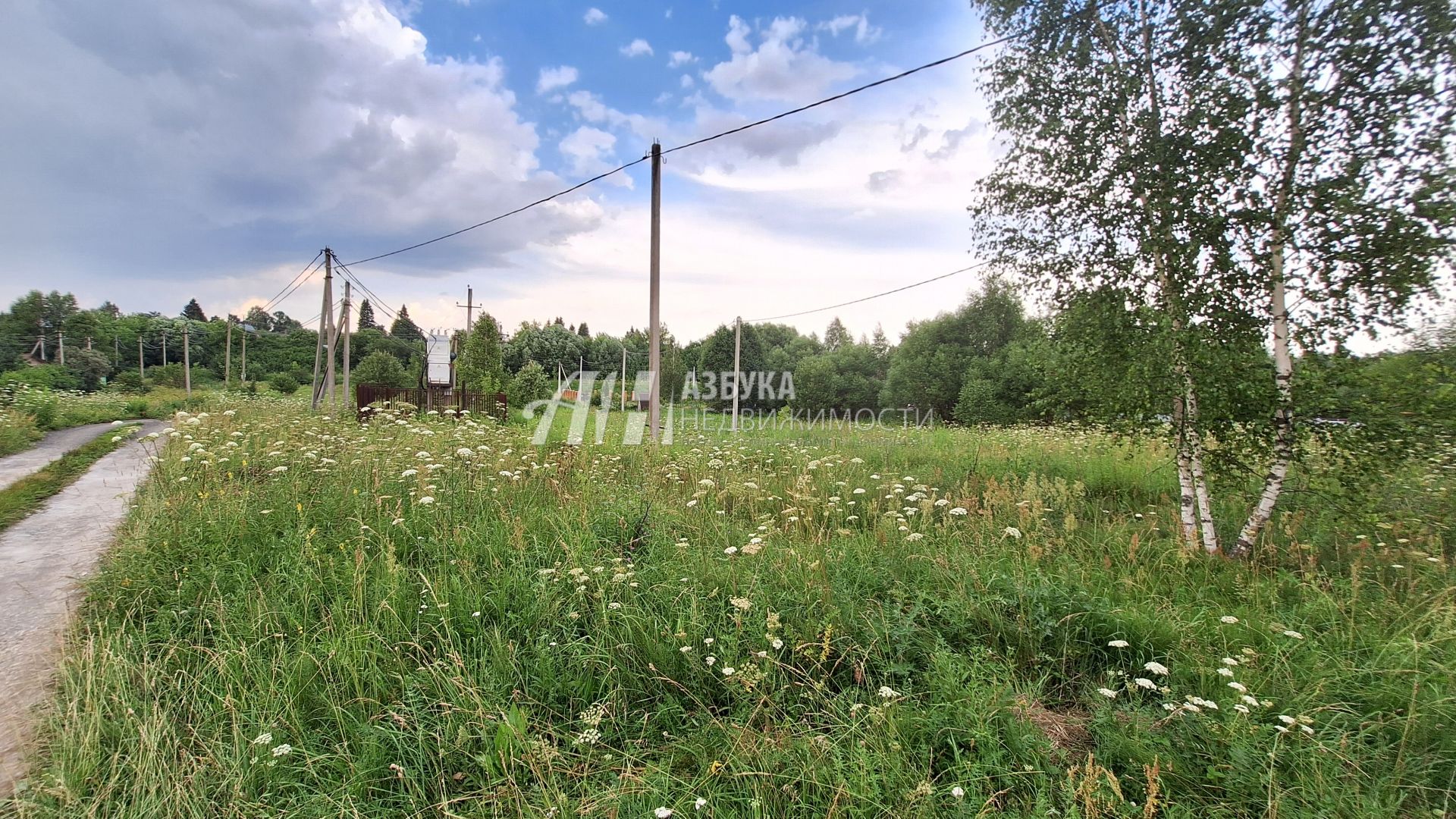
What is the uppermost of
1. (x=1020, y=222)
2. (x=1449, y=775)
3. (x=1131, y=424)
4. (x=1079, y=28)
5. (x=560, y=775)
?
(x=1079, y=28)

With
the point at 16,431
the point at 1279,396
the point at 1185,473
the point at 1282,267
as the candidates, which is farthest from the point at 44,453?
the point at 1282,267

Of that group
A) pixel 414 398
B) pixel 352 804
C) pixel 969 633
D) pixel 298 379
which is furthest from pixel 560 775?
pixel 298 379

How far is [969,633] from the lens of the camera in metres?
2.87

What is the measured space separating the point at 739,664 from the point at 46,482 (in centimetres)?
956

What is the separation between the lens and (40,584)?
12.1ft

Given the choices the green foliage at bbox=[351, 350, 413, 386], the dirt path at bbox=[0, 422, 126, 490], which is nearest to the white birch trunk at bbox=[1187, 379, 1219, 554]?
the dirt path at bbox=[0, 422, 126, 490]

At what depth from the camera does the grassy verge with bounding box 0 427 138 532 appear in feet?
17.3

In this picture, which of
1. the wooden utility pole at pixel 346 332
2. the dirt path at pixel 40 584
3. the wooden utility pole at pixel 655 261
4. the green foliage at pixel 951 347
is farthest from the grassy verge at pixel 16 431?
the green foliage at pixel 951 347

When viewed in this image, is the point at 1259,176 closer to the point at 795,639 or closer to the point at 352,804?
the point at 795,639

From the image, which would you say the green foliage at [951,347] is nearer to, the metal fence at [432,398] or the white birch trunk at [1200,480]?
the metal fence at [432,398]

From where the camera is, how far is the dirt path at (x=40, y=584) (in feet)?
7.98

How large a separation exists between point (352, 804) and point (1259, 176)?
23.4ft

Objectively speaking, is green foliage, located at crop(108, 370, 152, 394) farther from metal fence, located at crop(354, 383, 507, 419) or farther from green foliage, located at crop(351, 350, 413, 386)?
metal fence, located at crop(354, 383, 507, 419)

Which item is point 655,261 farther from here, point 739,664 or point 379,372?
point 379,372
